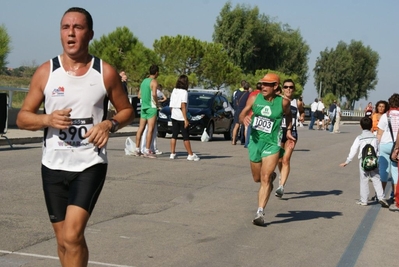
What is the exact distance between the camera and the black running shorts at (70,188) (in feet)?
16.5

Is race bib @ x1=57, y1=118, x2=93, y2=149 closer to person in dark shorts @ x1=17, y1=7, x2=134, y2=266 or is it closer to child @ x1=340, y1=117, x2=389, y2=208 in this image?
person in dark shorts @ x1=17, y1=7, x2=134, y2=266

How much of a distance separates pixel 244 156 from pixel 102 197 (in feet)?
31.0

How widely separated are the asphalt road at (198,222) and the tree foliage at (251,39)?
71.8m

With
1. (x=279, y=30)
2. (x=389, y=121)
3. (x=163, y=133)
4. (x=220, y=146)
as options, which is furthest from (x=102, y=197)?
(x=279, y=30)

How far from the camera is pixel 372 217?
11.0 m

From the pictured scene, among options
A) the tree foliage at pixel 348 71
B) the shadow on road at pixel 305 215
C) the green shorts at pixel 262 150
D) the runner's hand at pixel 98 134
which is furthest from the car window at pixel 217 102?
the tree foliage at pixel 348 71

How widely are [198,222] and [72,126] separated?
456 centimetres

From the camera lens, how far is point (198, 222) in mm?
9414

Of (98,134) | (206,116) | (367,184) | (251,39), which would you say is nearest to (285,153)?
(367,184)

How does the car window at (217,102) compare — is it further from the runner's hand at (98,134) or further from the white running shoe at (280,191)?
the runner's hand at (98,134)

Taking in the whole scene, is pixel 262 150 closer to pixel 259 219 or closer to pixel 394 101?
pixel 259 219

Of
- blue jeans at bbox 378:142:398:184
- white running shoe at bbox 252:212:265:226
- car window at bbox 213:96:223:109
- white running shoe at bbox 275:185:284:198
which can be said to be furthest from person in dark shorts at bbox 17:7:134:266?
car window at bbox 213:96:223:109

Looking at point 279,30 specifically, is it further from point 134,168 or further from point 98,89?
point 98,89

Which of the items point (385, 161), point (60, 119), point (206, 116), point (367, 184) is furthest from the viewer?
point (206, 116)
